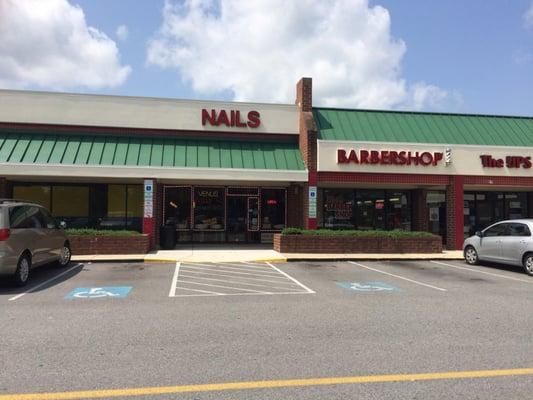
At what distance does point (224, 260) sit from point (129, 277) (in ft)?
13.4

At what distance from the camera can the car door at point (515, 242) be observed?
505 inches

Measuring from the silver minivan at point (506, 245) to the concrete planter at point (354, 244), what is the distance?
2.89 metres

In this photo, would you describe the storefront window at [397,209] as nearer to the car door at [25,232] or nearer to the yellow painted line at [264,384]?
the car door at [25,232]

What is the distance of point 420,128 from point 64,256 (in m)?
16.0

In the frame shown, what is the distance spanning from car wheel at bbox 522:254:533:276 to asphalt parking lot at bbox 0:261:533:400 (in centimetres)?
140

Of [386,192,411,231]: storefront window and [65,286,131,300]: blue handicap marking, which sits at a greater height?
[386,192,411,231]: storefront window

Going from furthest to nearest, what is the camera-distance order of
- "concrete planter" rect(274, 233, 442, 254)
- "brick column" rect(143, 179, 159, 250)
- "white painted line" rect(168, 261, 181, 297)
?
"brick column" rect(143, 179, 159, 250)
"concrete planter" rect(274, 233, 442, 254)
"white painted line" rect(168, 261, 181, 297)

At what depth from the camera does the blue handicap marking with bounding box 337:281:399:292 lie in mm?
10057

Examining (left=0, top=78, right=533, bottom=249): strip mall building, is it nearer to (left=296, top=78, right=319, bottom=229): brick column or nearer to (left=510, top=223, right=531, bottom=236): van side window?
(left=296, top=78, right=319, bottom=229): brick column

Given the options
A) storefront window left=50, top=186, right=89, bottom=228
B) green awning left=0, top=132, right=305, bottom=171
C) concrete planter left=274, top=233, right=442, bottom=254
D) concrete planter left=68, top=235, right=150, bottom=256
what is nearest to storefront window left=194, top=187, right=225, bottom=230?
green awning left=0, top=132, right=305, bottom=171


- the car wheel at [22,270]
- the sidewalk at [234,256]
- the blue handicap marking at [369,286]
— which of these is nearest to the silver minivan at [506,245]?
the sidewalk at [234,256]

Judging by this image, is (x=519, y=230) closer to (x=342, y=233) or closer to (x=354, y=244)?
(x=354, y=244)

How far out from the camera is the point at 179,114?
65.7 ft

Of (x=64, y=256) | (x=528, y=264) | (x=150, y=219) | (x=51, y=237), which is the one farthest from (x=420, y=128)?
(x=51, y=237)
